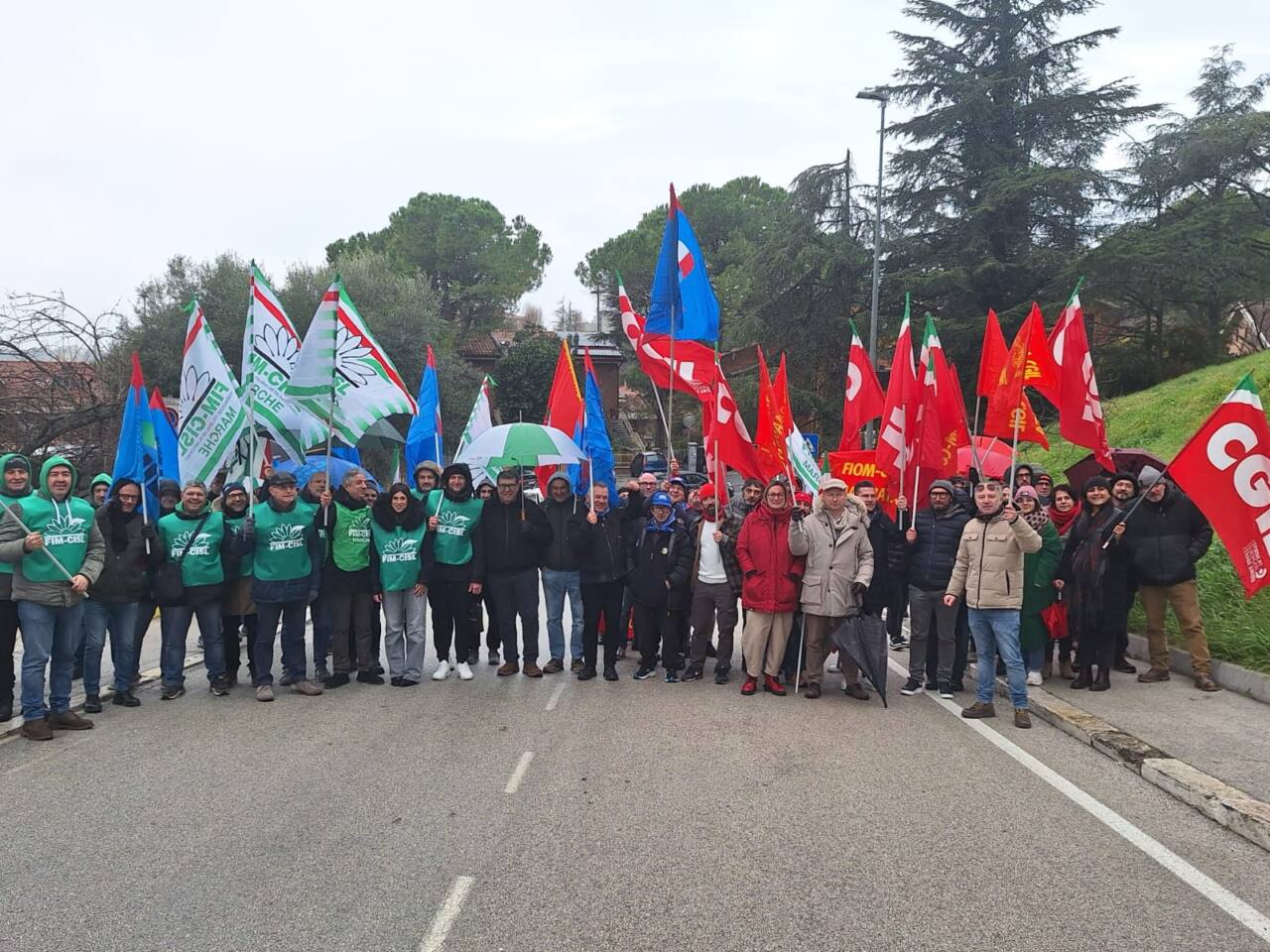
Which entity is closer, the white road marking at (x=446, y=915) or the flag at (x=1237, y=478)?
the white road marking at (x=446, y=915)

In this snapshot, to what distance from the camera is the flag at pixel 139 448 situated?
25.8 feet

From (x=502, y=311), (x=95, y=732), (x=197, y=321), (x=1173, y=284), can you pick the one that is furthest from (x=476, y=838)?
(x=502, y=311)

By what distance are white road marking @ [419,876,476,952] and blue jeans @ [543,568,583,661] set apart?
442 centimetres

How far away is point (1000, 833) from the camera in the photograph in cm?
444

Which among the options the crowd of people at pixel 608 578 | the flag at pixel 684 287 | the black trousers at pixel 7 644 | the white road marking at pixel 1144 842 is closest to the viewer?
the white road marking at pixel 1144 842

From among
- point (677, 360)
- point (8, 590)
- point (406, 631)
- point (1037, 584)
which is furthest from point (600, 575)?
point (8, 590)

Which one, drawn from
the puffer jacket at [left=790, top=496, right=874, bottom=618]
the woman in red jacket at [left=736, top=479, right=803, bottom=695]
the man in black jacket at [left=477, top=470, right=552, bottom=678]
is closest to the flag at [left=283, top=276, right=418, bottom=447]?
the man in black jacket at [left=477, top=470, right=552, bottom=678]

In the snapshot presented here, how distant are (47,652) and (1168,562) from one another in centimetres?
885

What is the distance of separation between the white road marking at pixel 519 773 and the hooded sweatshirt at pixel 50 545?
350cm

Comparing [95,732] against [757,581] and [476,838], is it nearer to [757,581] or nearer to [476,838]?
[476,838]

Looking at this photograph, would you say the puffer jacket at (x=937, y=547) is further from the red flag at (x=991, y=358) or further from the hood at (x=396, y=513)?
the hood at (x=396, y=513)

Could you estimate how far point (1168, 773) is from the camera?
5.16 m

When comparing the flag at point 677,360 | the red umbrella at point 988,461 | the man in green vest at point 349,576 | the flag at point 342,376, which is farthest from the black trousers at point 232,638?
the red umbrella at point 988,461

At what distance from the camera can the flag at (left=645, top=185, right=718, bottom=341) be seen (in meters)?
8.99
